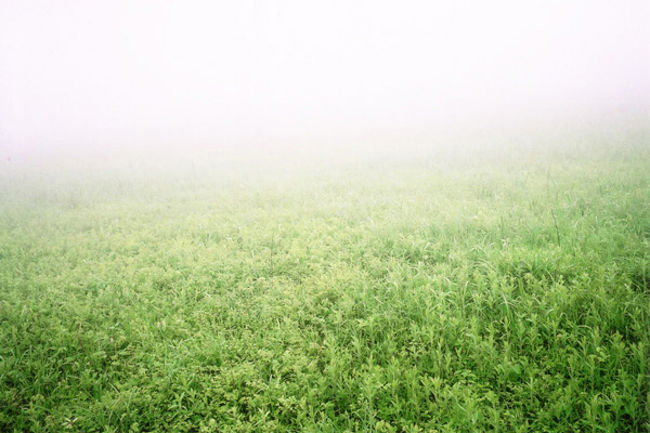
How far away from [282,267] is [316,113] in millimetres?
35085

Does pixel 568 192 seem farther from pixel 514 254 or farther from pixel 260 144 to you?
pixel 260 144

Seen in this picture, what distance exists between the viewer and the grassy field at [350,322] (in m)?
3.13

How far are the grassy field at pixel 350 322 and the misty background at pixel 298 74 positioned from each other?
52.5 ft

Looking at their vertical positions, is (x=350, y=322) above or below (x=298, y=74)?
below

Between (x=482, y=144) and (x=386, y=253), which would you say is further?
(x=482, y=144)

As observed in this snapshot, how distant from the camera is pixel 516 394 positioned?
306cm

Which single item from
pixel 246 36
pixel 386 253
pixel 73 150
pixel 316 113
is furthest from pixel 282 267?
pixel 246 36

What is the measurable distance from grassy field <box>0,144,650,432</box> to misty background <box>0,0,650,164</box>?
15993 millimetres

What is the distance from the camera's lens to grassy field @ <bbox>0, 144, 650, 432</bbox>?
3.13m

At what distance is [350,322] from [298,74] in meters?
52.2

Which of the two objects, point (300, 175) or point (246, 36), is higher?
point (246, 36)

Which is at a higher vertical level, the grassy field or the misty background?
the misty background

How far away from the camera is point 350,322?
4.29 meters

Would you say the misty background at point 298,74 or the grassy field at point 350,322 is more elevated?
the misty background at point 298,74
